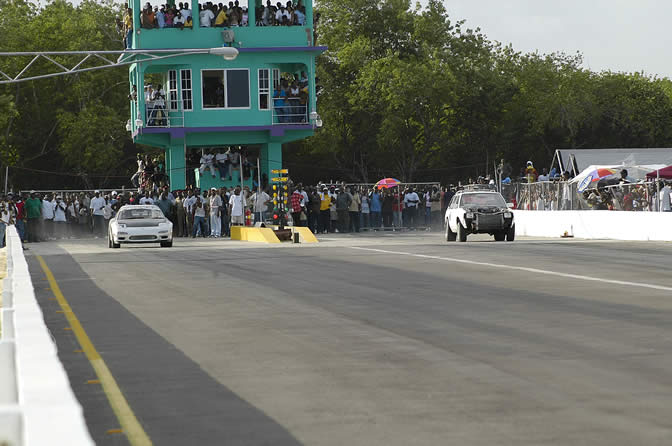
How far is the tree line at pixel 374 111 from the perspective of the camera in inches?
2918

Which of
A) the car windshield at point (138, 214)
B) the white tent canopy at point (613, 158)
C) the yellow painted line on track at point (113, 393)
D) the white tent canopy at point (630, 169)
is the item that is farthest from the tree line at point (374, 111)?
the yellow painted line on track at point (113, 393)

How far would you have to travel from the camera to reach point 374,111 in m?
75.8

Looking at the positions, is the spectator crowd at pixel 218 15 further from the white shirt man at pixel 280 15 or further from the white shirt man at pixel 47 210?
the white shirt man at pixel 47 210

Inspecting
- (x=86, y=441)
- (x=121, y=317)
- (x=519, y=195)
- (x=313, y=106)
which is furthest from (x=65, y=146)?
(x=86, y=441)

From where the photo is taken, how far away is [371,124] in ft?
251

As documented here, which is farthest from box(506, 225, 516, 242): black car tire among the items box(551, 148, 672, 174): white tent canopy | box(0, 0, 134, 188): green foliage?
box(0, 0, 134, 188): green foliage

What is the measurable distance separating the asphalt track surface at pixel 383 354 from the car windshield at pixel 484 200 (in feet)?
40.4

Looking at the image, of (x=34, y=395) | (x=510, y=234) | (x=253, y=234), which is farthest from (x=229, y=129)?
(x=34, y=395)

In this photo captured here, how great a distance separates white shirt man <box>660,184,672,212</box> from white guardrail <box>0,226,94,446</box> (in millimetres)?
26293

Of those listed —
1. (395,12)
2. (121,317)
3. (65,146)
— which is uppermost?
(395,12)

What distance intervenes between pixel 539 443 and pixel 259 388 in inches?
108

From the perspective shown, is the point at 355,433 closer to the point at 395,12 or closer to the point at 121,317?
the point at 121,317

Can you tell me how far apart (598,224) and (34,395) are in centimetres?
3218

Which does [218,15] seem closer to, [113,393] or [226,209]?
[226,209]
